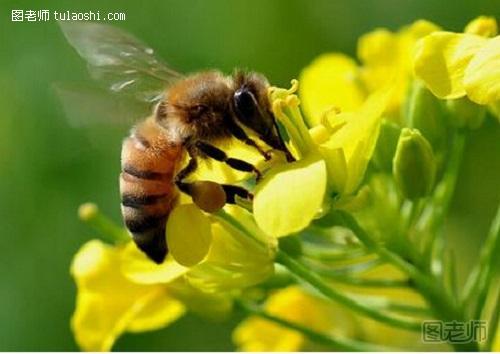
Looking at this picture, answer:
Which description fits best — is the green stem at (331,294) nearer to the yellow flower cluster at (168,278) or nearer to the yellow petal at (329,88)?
the yellow flower cluster at (168,278)

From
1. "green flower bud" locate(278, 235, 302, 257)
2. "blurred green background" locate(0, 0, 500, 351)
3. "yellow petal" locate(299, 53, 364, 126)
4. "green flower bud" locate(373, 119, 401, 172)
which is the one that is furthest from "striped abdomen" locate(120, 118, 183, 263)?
"blurred green background" locate(0, 0, 500, 351)

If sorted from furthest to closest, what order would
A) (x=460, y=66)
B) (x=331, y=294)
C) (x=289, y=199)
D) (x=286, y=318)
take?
(x=286, y=318) < (x=331, y=294) < (x=460, y=66) < (x=289, y=199)

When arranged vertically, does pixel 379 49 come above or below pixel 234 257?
above

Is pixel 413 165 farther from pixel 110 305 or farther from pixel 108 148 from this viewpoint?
pixel 108 148

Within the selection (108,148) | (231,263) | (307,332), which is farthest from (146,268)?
(108,148)

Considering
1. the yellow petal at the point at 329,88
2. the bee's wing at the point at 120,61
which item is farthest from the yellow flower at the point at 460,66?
the yellow petal at the point at 329,88

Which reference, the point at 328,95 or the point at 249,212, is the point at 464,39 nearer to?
the point at 249,212

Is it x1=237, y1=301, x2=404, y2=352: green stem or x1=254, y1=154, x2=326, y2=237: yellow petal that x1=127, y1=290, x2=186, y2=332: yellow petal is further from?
x1=254, y1=154, x2=326, y2=237: yellow petal

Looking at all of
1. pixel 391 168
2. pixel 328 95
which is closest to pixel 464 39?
pixel 391 168
